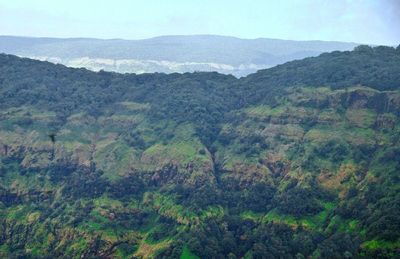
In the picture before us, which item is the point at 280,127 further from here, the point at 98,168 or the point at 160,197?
the point at 98,168

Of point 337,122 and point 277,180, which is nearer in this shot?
point 277,180

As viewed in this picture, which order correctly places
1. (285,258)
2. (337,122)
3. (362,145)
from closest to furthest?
A: (285,258) → (362,145) → (337,122)

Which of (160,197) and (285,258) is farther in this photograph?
(160,197)

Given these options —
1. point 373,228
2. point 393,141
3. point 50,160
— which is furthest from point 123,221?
point 393,141

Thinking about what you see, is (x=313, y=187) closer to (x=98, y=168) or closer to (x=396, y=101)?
(x=396, y=101)

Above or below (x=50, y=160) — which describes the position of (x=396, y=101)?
above

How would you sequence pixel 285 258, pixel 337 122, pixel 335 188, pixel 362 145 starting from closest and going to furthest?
pixel 285 258 < pixel 335 188 < pixel 362 145 < pixel 337 122

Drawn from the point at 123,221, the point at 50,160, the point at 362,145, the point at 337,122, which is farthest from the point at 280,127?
the point at 50,160

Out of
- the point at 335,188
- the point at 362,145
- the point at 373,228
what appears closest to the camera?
the point at 373,228

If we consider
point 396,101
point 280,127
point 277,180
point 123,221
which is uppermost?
point 396,101
